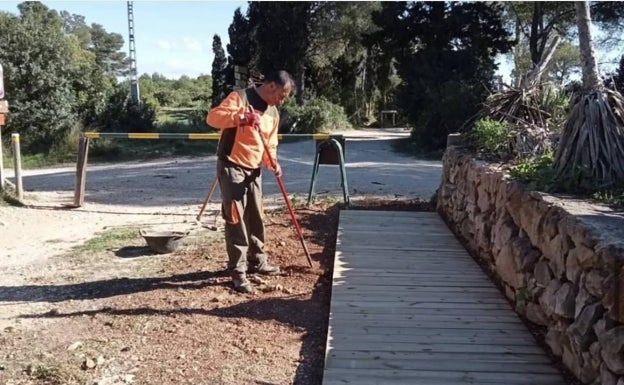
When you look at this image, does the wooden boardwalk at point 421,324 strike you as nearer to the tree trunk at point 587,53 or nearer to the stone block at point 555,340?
the stone block at point 555,340

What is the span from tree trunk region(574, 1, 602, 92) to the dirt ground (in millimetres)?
2558

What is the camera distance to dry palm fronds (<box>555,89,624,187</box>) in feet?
13.4

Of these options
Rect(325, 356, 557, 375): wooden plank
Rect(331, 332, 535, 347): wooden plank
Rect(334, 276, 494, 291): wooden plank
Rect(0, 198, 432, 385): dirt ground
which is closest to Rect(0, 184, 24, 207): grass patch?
Rect(0, 198, 432, 385): dirt ground

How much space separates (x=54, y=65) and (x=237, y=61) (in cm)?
1256

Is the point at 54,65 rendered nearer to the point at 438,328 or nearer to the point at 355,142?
the point at 355,142

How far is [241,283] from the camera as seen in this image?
4.72 meters

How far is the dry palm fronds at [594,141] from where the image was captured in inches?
161

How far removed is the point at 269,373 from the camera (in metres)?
3.38

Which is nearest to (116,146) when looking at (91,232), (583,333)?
(91,232)

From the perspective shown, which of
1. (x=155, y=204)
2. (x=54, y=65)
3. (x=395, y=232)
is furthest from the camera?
(x=54, y=65)

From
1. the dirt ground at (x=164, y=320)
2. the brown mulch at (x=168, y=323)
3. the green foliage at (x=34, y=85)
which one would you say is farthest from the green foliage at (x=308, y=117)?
the brown mulch at (x=168, y=323)

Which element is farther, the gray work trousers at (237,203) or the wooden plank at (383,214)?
the wooden plank at (383,214)

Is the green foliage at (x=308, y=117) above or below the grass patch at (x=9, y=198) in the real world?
above

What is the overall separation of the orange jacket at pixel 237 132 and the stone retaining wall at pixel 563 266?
1.85 m
